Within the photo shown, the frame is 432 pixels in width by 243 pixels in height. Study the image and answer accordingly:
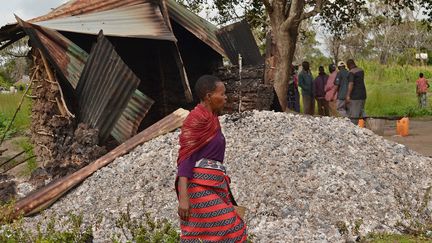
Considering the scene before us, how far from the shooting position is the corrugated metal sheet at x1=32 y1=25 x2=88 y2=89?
7.61 metres

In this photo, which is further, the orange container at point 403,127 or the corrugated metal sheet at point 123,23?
the orange container at point 403,127

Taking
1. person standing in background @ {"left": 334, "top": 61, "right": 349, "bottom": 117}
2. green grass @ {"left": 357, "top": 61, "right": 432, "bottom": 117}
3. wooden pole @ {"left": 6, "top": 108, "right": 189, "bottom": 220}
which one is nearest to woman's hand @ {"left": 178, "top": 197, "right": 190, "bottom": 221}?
wooden pole @ {"left": 6, "top": 108, "right": 189, "bottom": 220}

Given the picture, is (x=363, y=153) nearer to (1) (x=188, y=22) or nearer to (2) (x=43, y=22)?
(1) (x=188, y=22)

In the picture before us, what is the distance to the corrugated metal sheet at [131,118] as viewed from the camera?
7.59 metres

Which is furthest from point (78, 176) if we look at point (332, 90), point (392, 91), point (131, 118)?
point (392, 91)

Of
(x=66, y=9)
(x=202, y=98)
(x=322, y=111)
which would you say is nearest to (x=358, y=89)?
(x=322, y=111)

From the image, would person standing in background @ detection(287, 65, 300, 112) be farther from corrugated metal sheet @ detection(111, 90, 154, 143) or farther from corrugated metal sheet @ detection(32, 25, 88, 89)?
corrugated metal sheet @ detection(32, 25, 88, 89)

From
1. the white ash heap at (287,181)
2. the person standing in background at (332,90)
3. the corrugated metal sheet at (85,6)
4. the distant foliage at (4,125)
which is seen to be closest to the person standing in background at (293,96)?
the person standing in background at (332,90)

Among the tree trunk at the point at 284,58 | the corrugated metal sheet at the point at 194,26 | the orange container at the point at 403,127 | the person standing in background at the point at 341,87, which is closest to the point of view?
the corrugated metal sheet at the point at 194,26

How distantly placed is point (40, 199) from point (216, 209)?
11.5ft

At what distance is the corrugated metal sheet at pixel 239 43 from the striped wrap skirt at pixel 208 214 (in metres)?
5.94

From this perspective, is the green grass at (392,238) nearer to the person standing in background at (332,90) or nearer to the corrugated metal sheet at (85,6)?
the corrugated metal sheet at (85,6)

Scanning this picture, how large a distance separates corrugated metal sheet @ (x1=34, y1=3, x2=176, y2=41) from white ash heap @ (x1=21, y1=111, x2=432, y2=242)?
1686 millimetres

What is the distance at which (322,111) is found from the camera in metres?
15.2
